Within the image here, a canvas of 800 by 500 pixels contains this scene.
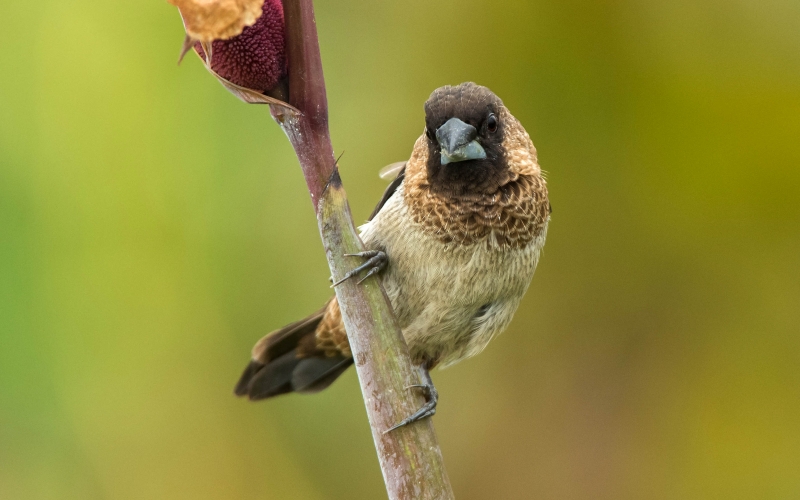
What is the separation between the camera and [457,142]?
1.64 meters

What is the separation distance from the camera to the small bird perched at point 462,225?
1.76m

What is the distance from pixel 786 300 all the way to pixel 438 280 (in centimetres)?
100

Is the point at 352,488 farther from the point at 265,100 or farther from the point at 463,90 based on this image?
the point at 265,100

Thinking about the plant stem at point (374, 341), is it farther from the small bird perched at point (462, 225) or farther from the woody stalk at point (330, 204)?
the small bird perched at point (462, 225)

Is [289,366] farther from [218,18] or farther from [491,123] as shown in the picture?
[218,18]

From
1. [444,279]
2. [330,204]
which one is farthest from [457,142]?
[330,204]

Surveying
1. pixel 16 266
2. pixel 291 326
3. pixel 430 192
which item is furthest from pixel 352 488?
pixel 16 266

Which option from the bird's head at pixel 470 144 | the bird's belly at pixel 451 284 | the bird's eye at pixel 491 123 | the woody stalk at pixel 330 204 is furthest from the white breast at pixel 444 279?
the woody stalk at pixel 330 204

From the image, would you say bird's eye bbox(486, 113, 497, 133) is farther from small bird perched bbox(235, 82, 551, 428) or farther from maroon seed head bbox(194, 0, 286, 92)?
maroon seed head bbox(194, 0, 286, 92)

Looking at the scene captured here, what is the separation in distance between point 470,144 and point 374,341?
28.2 inches

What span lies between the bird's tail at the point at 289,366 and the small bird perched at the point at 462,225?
0.38m

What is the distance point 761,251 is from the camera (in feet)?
7.29

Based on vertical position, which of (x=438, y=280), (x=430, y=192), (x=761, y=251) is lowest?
(x=761, y=251)

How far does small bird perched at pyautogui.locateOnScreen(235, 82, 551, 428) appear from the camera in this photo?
176cm
